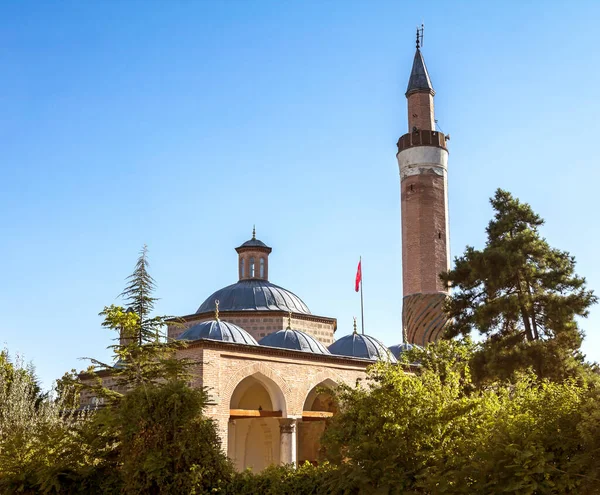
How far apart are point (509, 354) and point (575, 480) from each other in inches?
306

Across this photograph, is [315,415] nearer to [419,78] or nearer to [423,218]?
[423,218]

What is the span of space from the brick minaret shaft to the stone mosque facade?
0.04 metres

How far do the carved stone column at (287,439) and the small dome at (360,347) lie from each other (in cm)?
355

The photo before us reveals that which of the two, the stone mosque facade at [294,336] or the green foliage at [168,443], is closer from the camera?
the green foliage at [168,443]

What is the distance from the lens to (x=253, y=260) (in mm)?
27172

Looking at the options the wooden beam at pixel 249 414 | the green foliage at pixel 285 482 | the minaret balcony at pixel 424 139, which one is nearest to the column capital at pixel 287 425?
the wooden beam at pixel 249 414

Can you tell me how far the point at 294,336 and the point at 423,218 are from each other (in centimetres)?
989

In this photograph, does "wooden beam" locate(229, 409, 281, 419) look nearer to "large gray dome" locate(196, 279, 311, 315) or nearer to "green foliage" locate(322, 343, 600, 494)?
"large gray dome" locate(196, 279, 311, 315)

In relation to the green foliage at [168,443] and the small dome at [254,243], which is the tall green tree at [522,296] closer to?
the green foliage at [168,443]

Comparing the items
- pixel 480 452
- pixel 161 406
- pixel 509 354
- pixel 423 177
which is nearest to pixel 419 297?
pixel 423 177

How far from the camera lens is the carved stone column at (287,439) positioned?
1923cm

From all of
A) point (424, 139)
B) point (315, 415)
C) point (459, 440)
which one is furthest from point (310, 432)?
point (459, 440)

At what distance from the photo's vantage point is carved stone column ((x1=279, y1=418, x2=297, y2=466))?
757 inches

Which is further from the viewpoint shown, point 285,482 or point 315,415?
point 315,415
